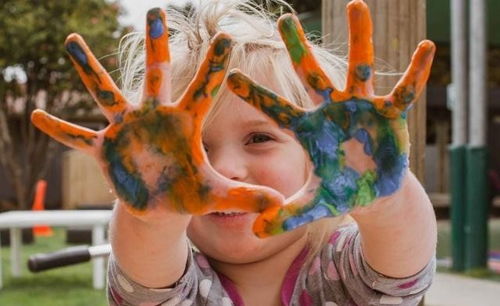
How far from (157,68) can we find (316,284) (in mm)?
527

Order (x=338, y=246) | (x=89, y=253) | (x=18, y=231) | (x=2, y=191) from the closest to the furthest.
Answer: (x=338, y=246) → (x=89, y=253) → (x=18, y=231) → (x=2, y=191)

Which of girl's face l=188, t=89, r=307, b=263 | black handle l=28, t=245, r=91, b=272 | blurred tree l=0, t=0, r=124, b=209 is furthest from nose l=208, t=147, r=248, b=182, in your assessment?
blurred tree l=0, t=0, r=124, b=209

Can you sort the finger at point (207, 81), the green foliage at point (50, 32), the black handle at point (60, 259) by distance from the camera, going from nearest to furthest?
the finger at point (207, 81)
the black handle at point (60, 259)
the green foliage at point (50, 32)

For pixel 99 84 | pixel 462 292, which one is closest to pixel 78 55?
pixel 99 84

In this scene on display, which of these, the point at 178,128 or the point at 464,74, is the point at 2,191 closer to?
the point at 464,74

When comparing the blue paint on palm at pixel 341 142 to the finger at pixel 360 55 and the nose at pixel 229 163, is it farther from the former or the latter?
the nose at pixel 229 163

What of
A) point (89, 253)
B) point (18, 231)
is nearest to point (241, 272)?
point (89, 253)

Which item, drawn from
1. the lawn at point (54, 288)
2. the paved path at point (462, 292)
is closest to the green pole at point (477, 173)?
the lawn at point (54, 288)

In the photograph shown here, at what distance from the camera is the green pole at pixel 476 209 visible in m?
6.38

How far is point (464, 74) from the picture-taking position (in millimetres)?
6852

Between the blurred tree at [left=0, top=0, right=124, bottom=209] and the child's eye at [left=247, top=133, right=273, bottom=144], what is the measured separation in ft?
34.6

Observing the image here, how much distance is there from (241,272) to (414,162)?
0.48 meters

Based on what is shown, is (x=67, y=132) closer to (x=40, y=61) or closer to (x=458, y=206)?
(x=458, y=206)

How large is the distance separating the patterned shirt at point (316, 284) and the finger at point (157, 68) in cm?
31
